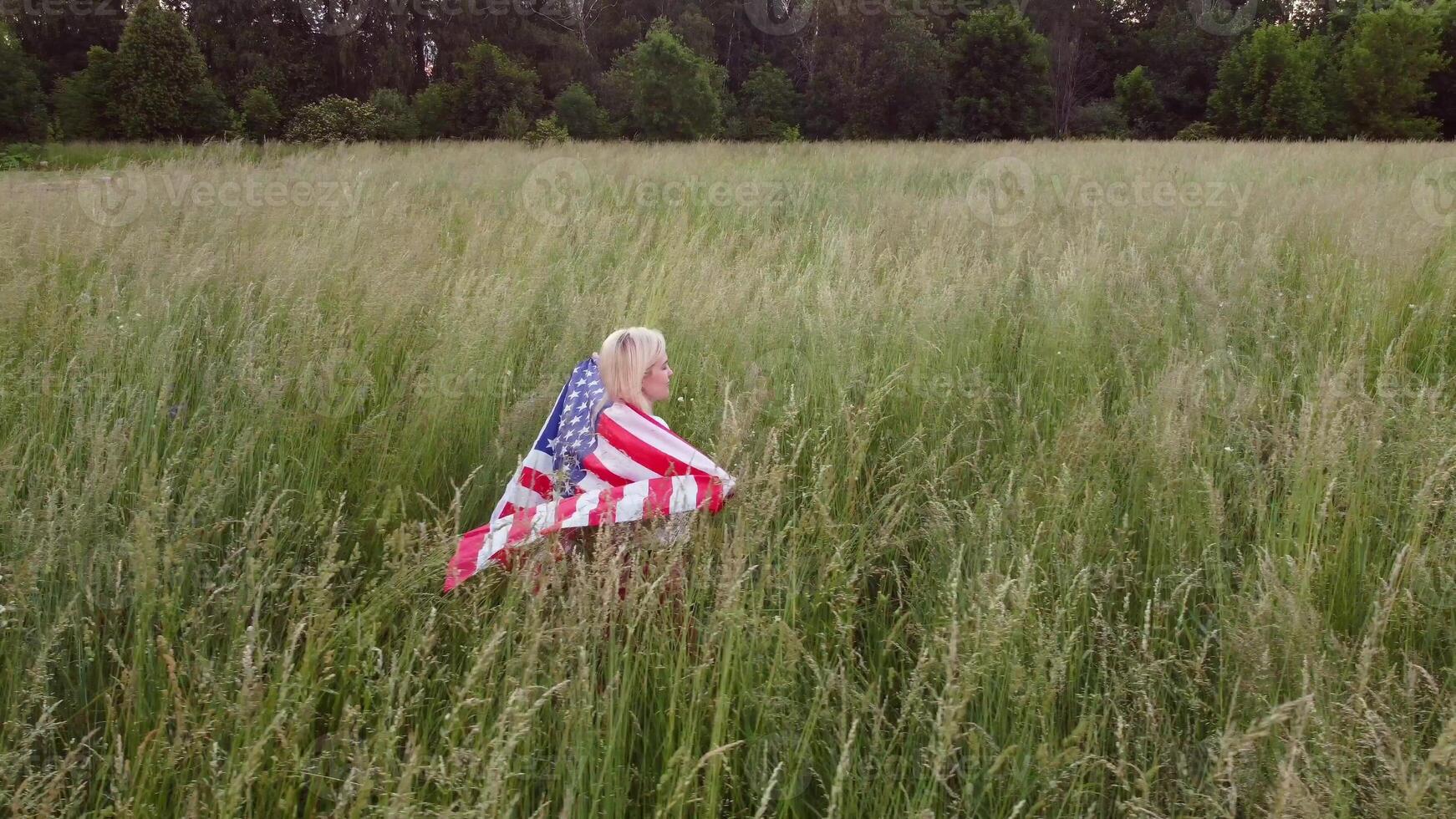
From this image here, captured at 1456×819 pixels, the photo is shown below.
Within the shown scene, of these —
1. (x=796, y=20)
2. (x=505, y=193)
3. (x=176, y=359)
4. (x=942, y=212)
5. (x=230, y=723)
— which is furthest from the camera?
(x=796, y=20)

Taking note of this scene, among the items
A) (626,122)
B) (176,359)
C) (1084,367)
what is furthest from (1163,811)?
(626,122)

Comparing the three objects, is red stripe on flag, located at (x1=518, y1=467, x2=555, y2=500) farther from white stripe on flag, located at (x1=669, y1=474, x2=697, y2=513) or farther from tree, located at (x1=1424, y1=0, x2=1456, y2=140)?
tree, located at (x1=1424, y1=0, x2=1456, y2=140)

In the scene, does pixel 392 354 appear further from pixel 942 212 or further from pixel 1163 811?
pixel 942 212

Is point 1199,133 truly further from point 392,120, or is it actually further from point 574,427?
point 574,427

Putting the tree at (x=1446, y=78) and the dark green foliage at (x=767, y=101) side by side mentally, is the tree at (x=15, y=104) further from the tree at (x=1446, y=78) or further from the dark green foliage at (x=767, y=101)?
the tree at (x=1446, y=78)

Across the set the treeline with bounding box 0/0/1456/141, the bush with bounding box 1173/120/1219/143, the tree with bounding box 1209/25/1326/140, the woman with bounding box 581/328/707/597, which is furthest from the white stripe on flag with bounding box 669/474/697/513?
the tree with bounding box 1209/25/1326/140

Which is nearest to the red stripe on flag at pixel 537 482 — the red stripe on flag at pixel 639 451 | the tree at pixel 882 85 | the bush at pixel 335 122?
the red stripe on flag at pixel 639 451

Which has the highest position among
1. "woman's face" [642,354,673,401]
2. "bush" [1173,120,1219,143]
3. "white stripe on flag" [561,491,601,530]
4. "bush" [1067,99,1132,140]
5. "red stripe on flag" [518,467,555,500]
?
"bush" [1067,99,1132,140]

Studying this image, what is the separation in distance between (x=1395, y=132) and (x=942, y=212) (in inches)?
943

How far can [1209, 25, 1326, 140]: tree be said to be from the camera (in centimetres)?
2258

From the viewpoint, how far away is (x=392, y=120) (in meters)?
20.3

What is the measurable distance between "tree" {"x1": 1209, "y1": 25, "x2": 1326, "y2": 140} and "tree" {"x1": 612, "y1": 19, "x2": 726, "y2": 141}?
13259mm

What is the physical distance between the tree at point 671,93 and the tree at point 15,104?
1201 centimetres

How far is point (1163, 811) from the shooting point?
1616mm
